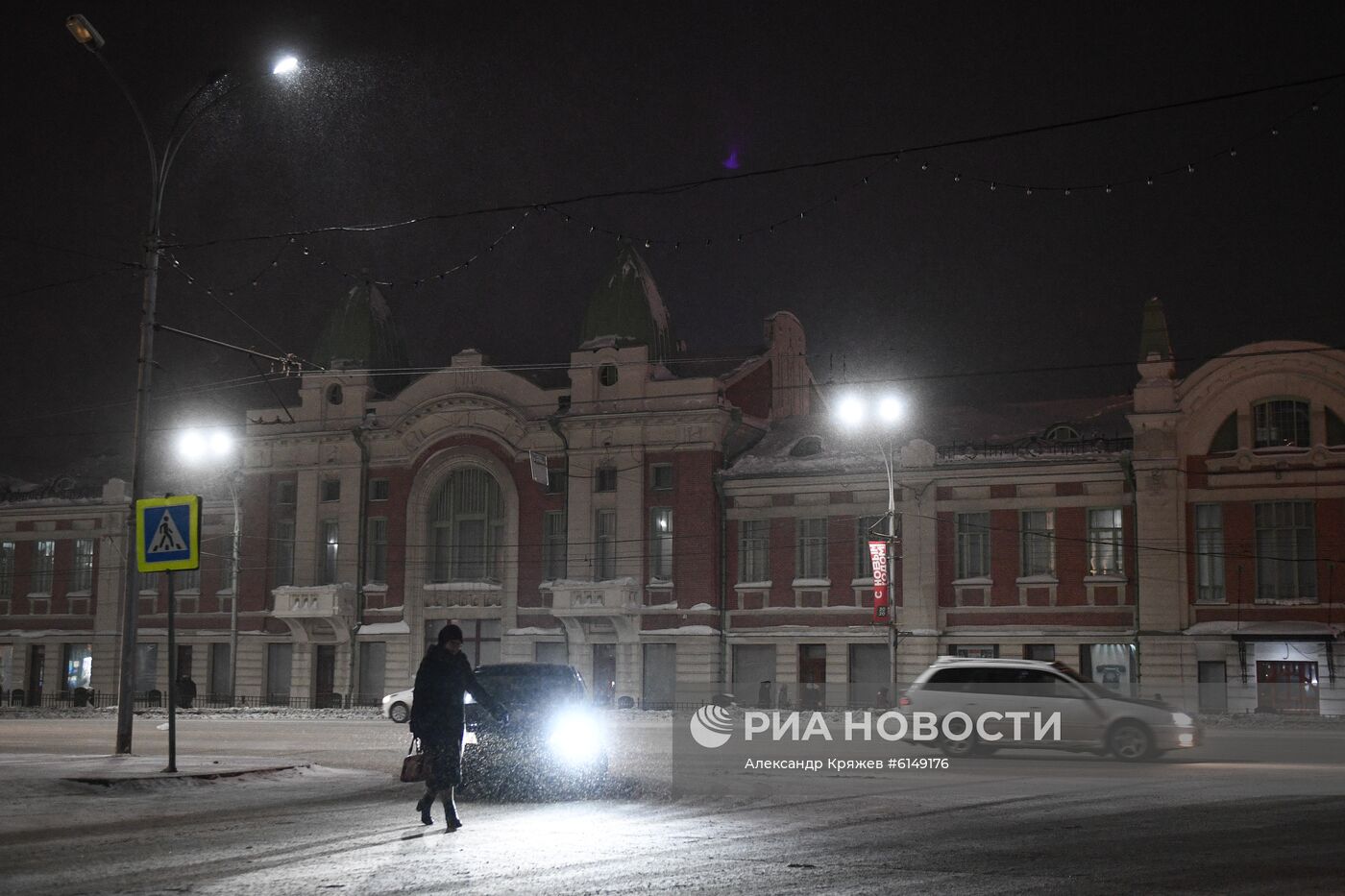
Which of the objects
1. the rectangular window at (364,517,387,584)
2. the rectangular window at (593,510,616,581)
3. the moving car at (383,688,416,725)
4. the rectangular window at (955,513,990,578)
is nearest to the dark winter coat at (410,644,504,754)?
the moving car at (383,688,416,725)

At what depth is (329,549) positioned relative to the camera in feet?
182

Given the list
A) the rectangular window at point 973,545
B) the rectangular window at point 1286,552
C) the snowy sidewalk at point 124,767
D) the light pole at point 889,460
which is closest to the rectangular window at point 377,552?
the light pole at point 889,460

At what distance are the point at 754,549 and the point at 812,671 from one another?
15.2ft

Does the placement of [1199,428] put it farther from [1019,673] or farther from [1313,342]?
[1019,673]

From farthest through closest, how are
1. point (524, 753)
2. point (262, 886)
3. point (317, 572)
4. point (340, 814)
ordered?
point (317, 572)
point (524, 753)
point (340, 814)
point (262, 886)

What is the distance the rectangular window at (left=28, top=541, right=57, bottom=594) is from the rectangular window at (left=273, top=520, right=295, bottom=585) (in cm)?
1072

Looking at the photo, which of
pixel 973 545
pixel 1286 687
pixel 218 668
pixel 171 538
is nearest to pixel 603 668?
pixel 973 545

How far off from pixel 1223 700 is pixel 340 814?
1312 inches

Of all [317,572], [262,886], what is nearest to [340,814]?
[262,886]

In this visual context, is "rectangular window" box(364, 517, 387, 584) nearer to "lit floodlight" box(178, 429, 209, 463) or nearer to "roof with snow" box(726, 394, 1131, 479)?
"lit floodlight" box(178, 429, 209, 463)

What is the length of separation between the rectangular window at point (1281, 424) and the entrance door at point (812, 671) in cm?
1511

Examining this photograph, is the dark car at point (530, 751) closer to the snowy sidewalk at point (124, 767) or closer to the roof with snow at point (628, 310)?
the snowy sidewalk at point (124, 767)

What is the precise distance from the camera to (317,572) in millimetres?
55094

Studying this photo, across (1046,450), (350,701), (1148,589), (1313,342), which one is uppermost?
(1313,342)
